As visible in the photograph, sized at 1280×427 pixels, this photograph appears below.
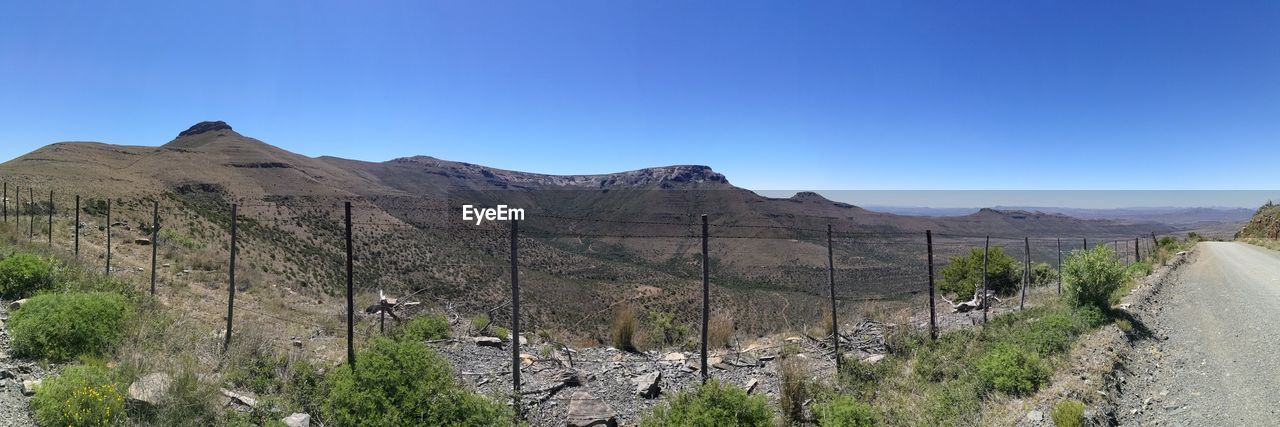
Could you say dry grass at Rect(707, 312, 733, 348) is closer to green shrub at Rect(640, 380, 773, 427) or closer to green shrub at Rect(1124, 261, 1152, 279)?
green shrub at Rect(640, 380, 773, 427)

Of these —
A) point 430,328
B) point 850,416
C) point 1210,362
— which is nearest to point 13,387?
point 430,328

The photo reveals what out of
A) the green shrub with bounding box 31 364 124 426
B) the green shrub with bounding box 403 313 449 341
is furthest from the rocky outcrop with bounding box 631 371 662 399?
the green shrub with bounding box 31 364 124 426


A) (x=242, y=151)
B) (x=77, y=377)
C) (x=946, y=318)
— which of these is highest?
(x=242, y=151)

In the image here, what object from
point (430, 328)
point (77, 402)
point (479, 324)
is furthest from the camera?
point (479, 324)

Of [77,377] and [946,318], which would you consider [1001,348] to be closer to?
[946,318]

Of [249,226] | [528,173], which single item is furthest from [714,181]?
[249,226]

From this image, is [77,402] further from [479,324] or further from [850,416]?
[479,324]

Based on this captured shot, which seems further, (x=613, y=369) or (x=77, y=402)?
(x=613, y=369)

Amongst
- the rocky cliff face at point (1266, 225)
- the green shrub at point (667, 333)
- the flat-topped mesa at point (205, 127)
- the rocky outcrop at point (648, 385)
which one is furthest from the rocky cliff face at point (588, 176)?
the rocky outcrop at point (648, 385)
